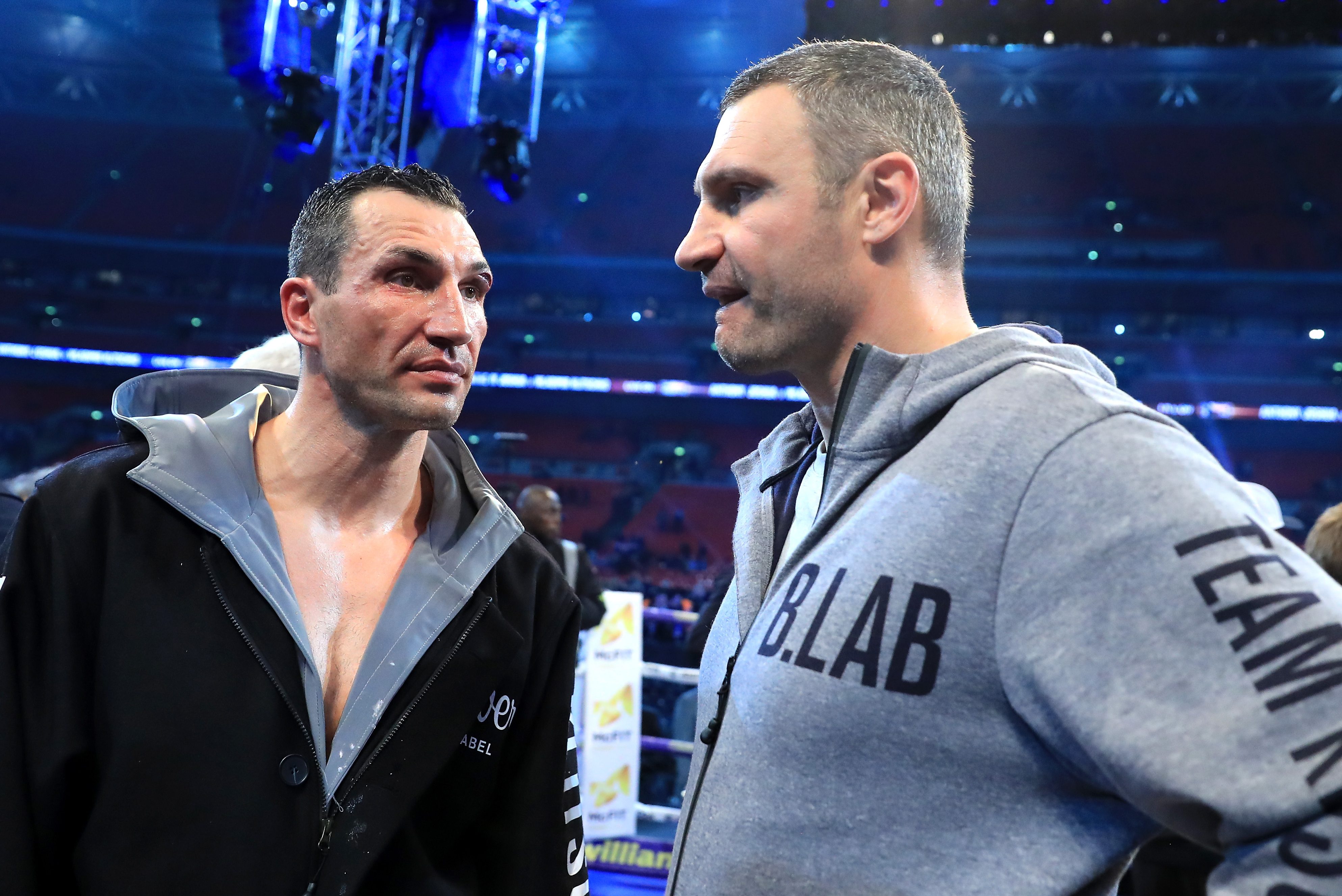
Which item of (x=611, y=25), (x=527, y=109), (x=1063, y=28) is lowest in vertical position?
(x=1063, y=28)

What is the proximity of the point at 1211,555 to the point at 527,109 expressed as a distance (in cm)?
1327

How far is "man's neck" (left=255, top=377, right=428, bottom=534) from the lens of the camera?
59.5 inches

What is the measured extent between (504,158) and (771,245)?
6.35 metres

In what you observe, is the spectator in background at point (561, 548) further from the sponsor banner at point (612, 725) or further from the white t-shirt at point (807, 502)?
the white t-shirt at point (807, 502)

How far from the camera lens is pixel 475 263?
5.08 feet

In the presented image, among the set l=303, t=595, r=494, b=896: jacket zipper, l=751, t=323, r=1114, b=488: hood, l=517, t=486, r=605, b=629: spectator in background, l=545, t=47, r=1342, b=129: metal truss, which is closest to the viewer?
l=751, t=323, r=1114, b=488: hood

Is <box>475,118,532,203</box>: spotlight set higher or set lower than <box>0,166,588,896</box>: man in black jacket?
higher

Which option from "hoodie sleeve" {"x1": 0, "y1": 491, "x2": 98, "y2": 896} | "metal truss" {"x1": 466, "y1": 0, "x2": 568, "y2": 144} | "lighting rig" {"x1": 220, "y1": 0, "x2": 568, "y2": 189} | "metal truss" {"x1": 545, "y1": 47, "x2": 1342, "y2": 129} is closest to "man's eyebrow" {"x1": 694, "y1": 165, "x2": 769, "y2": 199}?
"hoodie sleeve" {"x1": 0, "y1": 491, "x2": 98, "y2": 896}

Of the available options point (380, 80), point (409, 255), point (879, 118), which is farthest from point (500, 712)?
point (380, 80)

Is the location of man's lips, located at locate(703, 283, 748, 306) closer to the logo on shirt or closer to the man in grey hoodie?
the man in grey hoodie

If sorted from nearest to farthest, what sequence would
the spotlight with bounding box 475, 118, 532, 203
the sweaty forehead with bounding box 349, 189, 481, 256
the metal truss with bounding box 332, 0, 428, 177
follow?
the sweaty forehead with bounding box 349, 189, 481, 256
the metal truss with bounding box 332, 0, 428, 177
the spotlight with bounding box 475, 118, 532, 203

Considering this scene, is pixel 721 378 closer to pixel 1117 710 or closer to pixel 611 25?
pixel 611 25

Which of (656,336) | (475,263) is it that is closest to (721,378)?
(656,336)

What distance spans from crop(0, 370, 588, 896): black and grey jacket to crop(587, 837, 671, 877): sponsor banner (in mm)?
3446
